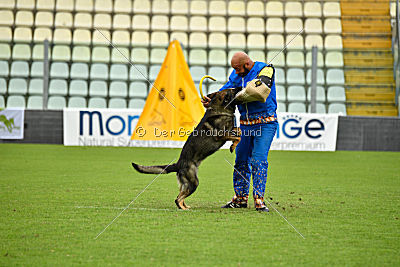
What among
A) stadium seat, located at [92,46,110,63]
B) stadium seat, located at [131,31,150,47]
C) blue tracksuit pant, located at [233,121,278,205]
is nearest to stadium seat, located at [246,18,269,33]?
stadium seat, located at [131,31,150,47]

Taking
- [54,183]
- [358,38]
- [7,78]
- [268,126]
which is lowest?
[54,183]

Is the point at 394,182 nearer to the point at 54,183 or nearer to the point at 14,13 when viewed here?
the point at 54,183

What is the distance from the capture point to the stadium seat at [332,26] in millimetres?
22562

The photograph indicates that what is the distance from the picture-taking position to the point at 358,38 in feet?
73.7

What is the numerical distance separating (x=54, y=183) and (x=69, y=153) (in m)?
5.88

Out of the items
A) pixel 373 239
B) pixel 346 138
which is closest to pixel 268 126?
pixel 373 239

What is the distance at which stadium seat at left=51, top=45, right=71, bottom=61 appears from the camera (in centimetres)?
2088

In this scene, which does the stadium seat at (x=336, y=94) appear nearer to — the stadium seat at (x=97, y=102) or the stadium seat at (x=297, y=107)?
the stadium seat at (x=297, y=107)

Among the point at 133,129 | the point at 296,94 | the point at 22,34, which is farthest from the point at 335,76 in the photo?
the point at 22,34

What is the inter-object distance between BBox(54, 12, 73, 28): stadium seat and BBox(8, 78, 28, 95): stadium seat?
10.8 feet

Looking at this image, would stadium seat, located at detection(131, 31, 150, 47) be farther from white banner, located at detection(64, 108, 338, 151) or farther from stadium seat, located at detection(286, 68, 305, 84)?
white banner, located at detection(64, 108, 338, 151)

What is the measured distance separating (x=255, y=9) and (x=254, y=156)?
58.8ft

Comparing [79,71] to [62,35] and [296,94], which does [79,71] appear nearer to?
[62,35]

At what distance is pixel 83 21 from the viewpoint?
72.8ft
